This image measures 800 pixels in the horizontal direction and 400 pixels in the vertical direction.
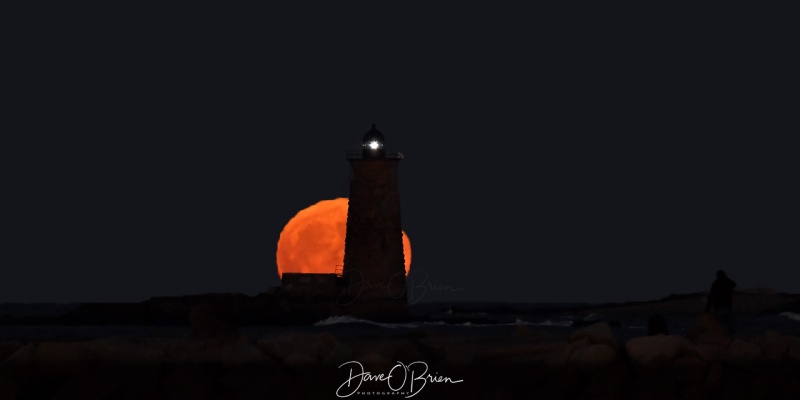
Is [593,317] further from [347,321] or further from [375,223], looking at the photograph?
[375,223]

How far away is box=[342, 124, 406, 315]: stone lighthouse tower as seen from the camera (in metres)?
54.3

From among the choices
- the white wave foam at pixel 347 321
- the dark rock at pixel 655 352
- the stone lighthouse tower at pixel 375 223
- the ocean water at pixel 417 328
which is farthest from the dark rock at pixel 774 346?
the white wave foam at pixel 347 321

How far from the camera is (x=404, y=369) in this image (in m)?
22.5

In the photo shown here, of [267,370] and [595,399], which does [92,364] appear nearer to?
[267,370]

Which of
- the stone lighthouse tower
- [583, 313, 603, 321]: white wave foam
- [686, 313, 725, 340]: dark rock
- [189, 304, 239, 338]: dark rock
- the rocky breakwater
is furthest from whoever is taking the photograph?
[583, 313, 603, 321]: white wave foam

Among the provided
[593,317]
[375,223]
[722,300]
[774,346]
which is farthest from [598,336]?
[593,317]

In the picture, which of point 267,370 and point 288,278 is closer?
point 267,370

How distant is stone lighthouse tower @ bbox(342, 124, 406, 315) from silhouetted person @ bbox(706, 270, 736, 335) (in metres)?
28.3

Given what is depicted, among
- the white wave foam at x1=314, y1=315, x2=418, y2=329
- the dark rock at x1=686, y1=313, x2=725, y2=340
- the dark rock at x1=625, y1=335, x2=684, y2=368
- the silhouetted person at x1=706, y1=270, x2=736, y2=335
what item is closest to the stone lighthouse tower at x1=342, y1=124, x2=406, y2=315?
the white wave foam at x1=314, y1=315, x2=418, y2=329

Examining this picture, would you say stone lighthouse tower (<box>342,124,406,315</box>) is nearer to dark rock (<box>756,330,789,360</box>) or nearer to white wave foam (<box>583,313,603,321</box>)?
dark rock (<box>756,330,789,360</box>)

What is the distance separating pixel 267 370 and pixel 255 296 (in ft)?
147

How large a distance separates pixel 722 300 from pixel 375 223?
28.7 m

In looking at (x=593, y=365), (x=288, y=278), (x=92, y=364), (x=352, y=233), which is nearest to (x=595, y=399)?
(x=593, y=365)

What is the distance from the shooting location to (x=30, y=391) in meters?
23.1
